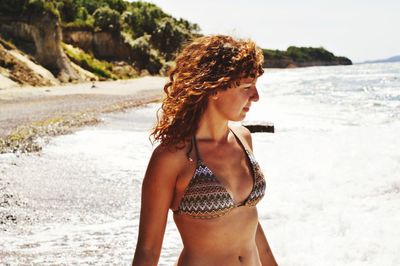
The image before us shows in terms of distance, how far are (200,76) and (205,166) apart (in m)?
0.35

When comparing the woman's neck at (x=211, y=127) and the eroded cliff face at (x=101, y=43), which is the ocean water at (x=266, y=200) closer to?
the woman's neck at (x=211, y=127)

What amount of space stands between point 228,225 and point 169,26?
84.8 meters

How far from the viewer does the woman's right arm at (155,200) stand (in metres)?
2.00

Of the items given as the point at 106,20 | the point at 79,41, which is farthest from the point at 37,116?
the point at 106,20

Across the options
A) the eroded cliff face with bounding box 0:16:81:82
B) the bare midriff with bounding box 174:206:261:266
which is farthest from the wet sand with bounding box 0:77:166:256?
the eroded cliff face with bounding box 0:16:81:82

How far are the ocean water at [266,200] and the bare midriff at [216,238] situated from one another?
10.4 feet

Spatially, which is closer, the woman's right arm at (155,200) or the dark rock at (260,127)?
the woman's right arm at (155,200)

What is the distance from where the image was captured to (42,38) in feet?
150

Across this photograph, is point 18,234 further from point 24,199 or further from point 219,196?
point 219,196

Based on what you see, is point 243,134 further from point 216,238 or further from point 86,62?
point 86,62

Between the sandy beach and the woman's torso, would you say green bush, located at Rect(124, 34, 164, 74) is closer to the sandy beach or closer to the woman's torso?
the sandy beach

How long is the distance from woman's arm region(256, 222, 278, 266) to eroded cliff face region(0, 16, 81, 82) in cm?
4379

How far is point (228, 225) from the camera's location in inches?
85.5

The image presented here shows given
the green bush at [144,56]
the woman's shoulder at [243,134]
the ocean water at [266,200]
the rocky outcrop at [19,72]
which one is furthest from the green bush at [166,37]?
the woman's shoulder at [243,134]
